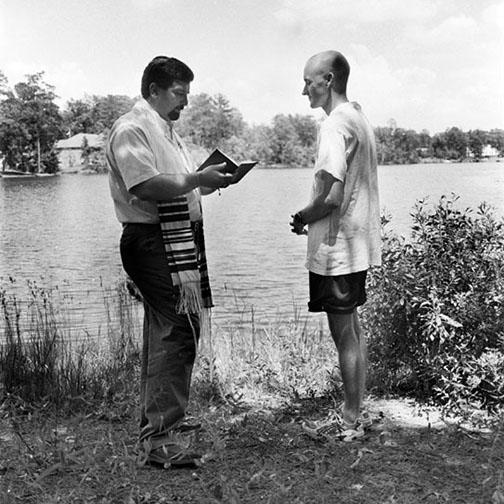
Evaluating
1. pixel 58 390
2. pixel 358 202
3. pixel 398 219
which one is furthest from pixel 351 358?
pixel 398 219

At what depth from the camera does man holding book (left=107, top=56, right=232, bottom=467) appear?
11.2 feet

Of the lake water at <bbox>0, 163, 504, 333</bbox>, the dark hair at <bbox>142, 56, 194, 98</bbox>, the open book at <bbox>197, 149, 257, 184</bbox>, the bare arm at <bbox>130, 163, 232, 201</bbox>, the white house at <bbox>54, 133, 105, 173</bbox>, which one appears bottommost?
the lake water at <bbox>0, 163, 504, 333</bbox>

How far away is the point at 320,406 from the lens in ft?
14.6

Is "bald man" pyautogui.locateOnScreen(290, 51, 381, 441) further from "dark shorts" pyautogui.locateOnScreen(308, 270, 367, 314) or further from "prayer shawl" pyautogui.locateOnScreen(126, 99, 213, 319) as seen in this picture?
"prayer shawl" pyautogui.locateOnScreen(126, 99, 213, 319)

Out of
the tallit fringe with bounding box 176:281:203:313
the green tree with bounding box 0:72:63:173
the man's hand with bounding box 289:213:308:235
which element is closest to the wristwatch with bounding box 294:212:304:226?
the man's hand with bounding box 289:213:308:235

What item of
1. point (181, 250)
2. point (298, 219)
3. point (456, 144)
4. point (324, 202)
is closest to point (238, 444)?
point (181, 250)

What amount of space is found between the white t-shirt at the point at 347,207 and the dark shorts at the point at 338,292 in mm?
41

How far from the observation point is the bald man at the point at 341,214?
12.1 feet

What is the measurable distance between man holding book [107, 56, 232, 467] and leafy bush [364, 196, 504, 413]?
1368 millimetres

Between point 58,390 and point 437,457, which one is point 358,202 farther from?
point 58,390

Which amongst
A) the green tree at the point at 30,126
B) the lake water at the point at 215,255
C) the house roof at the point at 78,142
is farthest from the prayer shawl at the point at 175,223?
the house roof at the point at 78,142

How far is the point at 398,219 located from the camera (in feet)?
68.3

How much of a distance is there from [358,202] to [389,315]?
951 millimetres

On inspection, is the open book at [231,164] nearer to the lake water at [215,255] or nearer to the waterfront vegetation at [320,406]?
the waterfront vegetation at [320,406]
